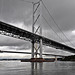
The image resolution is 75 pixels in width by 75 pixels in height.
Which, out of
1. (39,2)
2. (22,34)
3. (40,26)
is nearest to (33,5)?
(39,2)

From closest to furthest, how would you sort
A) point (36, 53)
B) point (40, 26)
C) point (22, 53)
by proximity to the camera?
1. point (40, 26)
2. point (36, 53)
3. point (22, 53)

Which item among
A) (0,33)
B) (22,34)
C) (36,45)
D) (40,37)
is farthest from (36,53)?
(0,33)

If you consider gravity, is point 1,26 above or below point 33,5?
below

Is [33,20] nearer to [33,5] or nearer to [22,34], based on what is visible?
[33,5]

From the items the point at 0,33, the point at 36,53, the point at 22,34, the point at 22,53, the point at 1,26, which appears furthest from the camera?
the point at 22,53

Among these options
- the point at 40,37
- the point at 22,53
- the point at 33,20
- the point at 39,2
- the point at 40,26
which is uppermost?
the point at 39,2

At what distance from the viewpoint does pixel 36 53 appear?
44.5 m

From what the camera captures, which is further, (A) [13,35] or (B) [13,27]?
(A) [13,35]

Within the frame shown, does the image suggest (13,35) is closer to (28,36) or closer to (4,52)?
(28,36)

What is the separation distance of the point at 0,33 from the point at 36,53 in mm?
15837

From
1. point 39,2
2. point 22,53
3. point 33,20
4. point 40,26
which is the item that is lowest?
point 22,53

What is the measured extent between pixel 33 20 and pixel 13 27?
612 inches

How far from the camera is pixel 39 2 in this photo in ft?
151

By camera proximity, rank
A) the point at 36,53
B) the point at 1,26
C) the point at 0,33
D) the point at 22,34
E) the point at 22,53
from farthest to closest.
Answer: the point at 22,53 < the point at 36,53 < the point at 22,34 < the point at 0,33 < the point at 1,26
